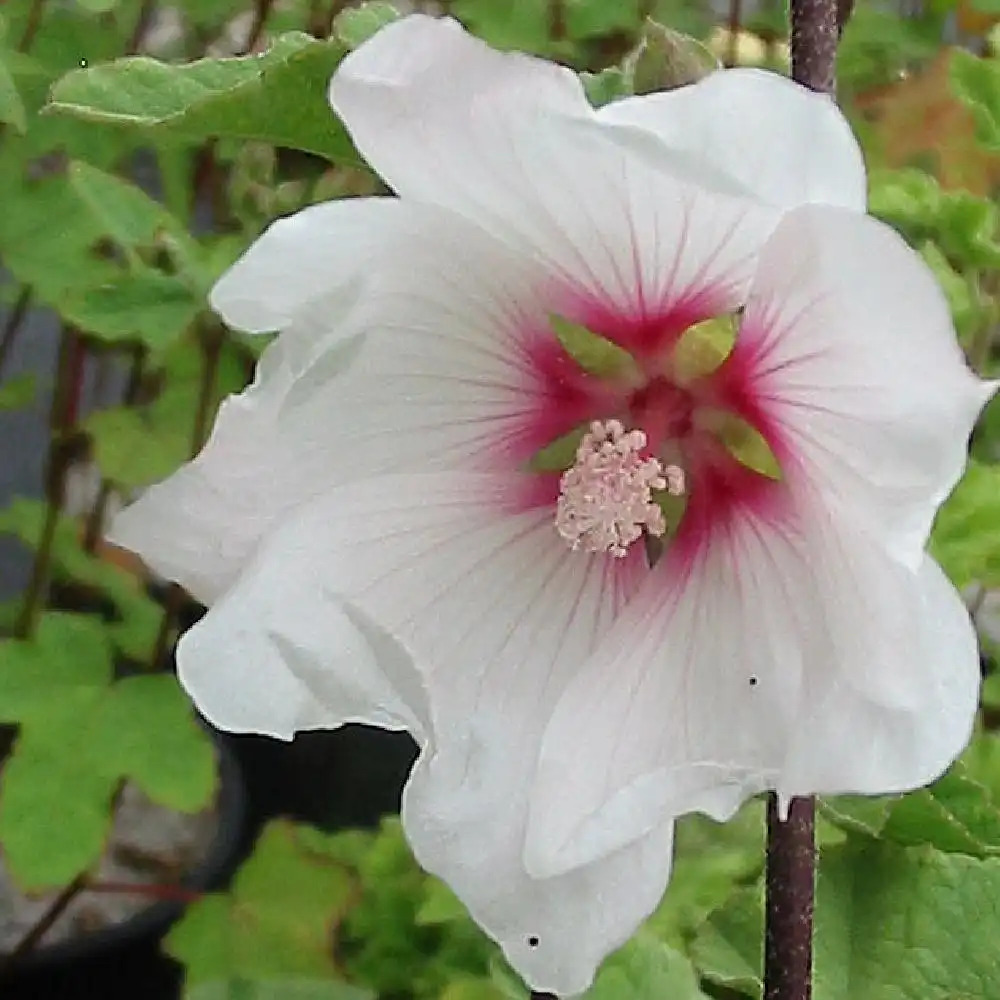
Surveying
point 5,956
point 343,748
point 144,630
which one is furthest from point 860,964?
point 343,748

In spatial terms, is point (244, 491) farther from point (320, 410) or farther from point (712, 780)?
point (712, 780)

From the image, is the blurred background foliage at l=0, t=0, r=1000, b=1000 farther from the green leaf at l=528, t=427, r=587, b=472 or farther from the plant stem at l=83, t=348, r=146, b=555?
the green leaf at l=528, t=427, r=587, b=472

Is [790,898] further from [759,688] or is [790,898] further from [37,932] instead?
[37,932]

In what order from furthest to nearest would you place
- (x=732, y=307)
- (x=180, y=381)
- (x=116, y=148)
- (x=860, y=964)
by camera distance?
(x=180, y=381) < (x=116, y=148) < (x=860, y=964) < (x=732, y=307)

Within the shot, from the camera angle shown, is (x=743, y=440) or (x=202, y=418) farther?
(x=202, y=418)

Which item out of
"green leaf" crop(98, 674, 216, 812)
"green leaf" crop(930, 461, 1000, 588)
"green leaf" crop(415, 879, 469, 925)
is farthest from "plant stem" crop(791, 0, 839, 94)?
"green leaf" crop(98, 674, 216, 812)

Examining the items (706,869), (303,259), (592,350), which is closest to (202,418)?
(706,869)

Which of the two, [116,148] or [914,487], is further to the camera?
[116,148]
